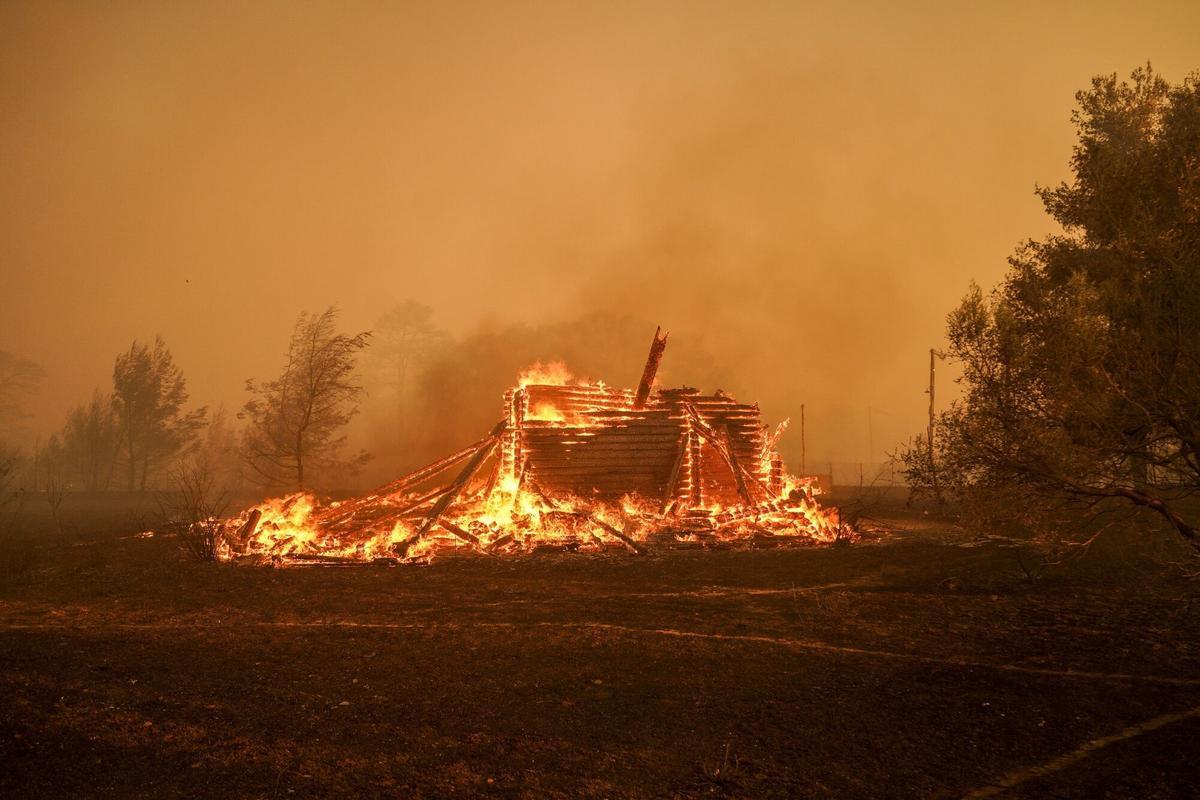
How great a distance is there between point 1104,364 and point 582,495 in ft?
41.5

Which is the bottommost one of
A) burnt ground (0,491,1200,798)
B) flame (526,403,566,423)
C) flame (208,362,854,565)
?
burnt ground (0,491,1200,798)

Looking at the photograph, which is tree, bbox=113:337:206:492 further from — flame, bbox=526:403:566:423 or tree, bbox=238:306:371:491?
flame, bbox=526:403:566:423

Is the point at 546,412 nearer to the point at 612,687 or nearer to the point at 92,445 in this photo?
the point at 612,687

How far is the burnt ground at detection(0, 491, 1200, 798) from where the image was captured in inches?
196

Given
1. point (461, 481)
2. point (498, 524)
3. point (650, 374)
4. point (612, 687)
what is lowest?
point (612, 687)

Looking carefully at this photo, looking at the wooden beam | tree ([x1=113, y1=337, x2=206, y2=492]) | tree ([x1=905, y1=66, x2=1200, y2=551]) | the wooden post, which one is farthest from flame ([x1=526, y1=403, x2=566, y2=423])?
tree ([x1=113, y1=337, x2=206, y2=492])

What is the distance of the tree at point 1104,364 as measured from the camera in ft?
27.3

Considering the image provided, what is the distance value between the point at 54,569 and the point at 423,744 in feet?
43.2

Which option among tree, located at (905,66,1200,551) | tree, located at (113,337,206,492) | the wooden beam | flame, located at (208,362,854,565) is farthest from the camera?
tree, located at (113,337,206,492)

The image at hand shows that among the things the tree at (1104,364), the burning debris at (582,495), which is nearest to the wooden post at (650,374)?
the burning debris at (582,495)

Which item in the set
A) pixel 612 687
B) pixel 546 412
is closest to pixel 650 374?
pixel 546 412

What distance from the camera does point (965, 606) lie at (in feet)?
32.4

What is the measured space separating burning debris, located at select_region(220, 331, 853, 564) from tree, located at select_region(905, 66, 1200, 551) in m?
7.41

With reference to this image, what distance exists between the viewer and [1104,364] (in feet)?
29.0
